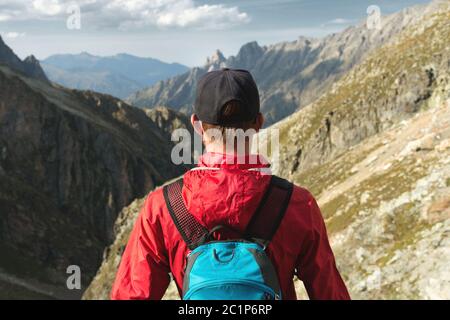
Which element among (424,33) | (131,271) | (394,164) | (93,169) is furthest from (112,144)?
(131,271)

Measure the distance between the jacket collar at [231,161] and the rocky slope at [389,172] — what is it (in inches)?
487

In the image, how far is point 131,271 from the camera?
180 inches

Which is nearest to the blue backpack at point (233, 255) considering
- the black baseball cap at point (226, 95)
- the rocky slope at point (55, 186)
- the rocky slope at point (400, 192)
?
the black baseball cap at point (226, 95)

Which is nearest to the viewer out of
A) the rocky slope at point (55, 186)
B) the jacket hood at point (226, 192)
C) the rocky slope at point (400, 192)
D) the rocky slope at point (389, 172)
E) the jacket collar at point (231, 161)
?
the jacket hood at point (226, 192)

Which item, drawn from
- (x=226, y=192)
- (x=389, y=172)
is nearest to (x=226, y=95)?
(x=226, y=192)

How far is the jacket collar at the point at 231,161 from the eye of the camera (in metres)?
4.58

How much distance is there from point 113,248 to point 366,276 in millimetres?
59328

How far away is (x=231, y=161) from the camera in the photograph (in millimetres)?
4586

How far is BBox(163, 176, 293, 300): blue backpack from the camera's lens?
409 centimetres

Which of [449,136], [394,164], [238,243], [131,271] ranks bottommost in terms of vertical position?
[394,164]

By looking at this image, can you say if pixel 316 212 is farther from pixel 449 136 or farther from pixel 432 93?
pixel 432 93

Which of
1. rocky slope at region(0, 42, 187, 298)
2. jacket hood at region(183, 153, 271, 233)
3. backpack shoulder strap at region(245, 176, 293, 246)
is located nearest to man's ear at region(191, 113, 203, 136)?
jacket hood at region(183, 153, 271, 233)

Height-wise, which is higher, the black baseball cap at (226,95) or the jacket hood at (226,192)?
the black baseball cap at (226,95)

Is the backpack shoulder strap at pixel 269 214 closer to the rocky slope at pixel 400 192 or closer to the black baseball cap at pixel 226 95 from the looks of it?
the black baseball cap at pixel 226 95
